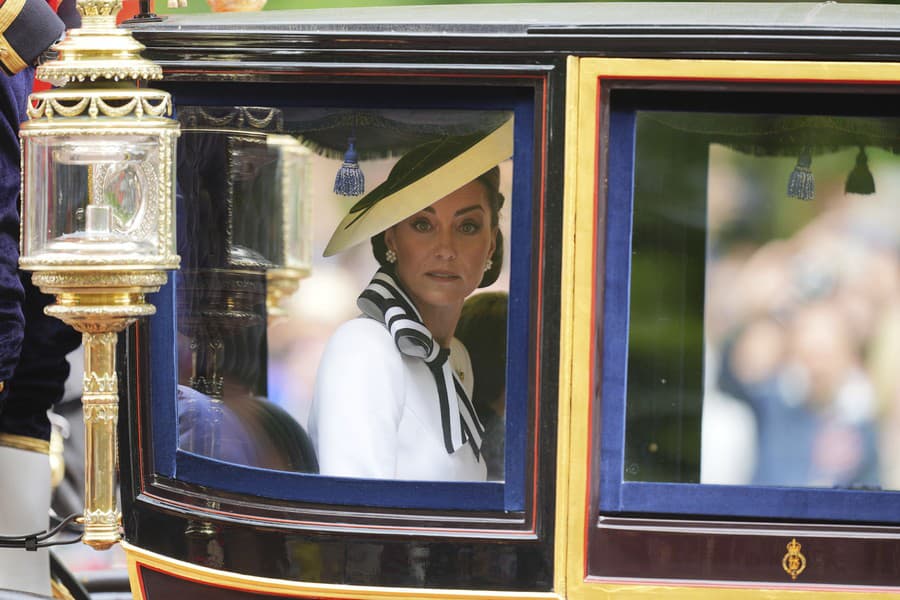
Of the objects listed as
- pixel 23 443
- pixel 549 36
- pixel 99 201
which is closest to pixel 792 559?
pixel 549 36

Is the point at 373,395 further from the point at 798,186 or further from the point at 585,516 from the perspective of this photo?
the point at 798,186

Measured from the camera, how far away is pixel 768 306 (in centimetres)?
224

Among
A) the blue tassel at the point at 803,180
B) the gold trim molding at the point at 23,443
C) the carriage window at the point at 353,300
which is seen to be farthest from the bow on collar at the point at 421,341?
the gold trim molding at the point at 23,443

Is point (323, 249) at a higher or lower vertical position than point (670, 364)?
higher

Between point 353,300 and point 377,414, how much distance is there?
0.67 feet

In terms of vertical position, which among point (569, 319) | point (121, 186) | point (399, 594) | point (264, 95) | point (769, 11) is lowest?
point (399, 594)

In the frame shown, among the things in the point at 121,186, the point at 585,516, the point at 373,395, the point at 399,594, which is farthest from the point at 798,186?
the point at 121,186

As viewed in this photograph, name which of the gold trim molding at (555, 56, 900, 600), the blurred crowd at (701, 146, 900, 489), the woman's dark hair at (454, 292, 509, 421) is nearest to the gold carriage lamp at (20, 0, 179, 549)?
the woman's dark hair at (454, 292, 509, 421)

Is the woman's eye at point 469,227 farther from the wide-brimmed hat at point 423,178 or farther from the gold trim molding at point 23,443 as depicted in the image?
the gold trim molding at point 23,443

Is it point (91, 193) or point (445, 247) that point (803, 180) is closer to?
point (445, 247)

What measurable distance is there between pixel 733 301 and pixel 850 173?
11.3 inches

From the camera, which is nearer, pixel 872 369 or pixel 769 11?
pixel 872 369

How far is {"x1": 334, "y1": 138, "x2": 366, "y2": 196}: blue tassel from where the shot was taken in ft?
7.41

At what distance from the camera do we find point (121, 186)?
220cm
